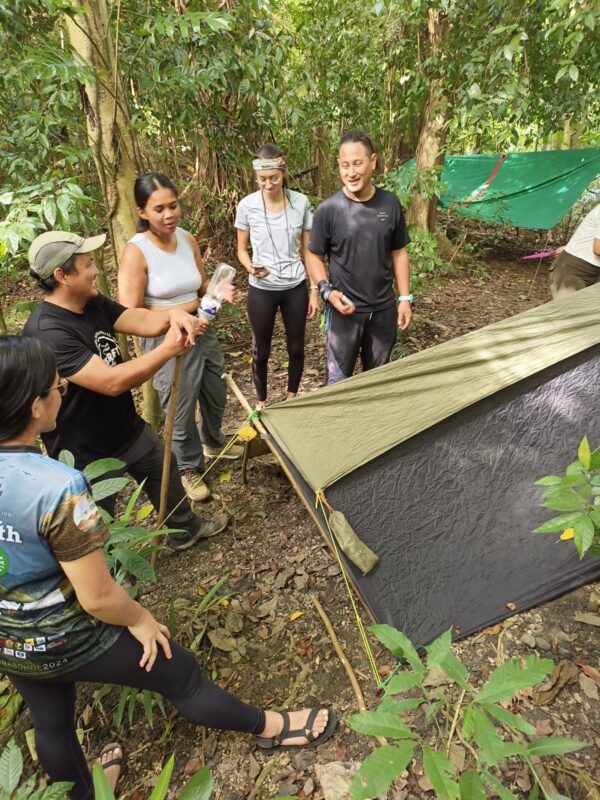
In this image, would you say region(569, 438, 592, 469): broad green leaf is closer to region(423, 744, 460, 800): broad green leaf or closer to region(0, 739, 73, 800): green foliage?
region(423, 744, 460, 800): broad green leaf

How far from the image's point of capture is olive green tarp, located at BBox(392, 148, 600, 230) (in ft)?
17.0

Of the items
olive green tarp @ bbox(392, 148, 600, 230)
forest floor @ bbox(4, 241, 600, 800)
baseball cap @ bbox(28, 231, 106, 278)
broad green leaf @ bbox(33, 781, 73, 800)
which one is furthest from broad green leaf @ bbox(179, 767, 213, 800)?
olive green tarp @ bbox(392, 148, 600, 230)

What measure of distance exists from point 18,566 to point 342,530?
1011mm

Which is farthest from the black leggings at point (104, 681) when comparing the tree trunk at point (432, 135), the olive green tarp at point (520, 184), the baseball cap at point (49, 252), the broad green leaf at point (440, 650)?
the olive green tarp at point (520, 184)

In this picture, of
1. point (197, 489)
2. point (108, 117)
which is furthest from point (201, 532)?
point (108, 117)

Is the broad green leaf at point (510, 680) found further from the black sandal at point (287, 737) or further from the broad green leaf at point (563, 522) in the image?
the black sandal at point (287, 737)

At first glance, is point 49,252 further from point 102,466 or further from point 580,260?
point 580,260

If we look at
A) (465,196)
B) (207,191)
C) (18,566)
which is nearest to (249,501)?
(18,566)

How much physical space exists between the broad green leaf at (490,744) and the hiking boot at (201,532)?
147cm

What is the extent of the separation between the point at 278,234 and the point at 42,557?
190cm

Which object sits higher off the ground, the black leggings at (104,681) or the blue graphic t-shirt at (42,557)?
the blue graphic t-shirt at (42,557)

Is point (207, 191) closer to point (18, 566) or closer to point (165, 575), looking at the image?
point (165, 575)

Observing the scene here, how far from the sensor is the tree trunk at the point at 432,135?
3736 mm

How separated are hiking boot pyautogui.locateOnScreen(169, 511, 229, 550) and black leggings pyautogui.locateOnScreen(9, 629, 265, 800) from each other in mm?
901
